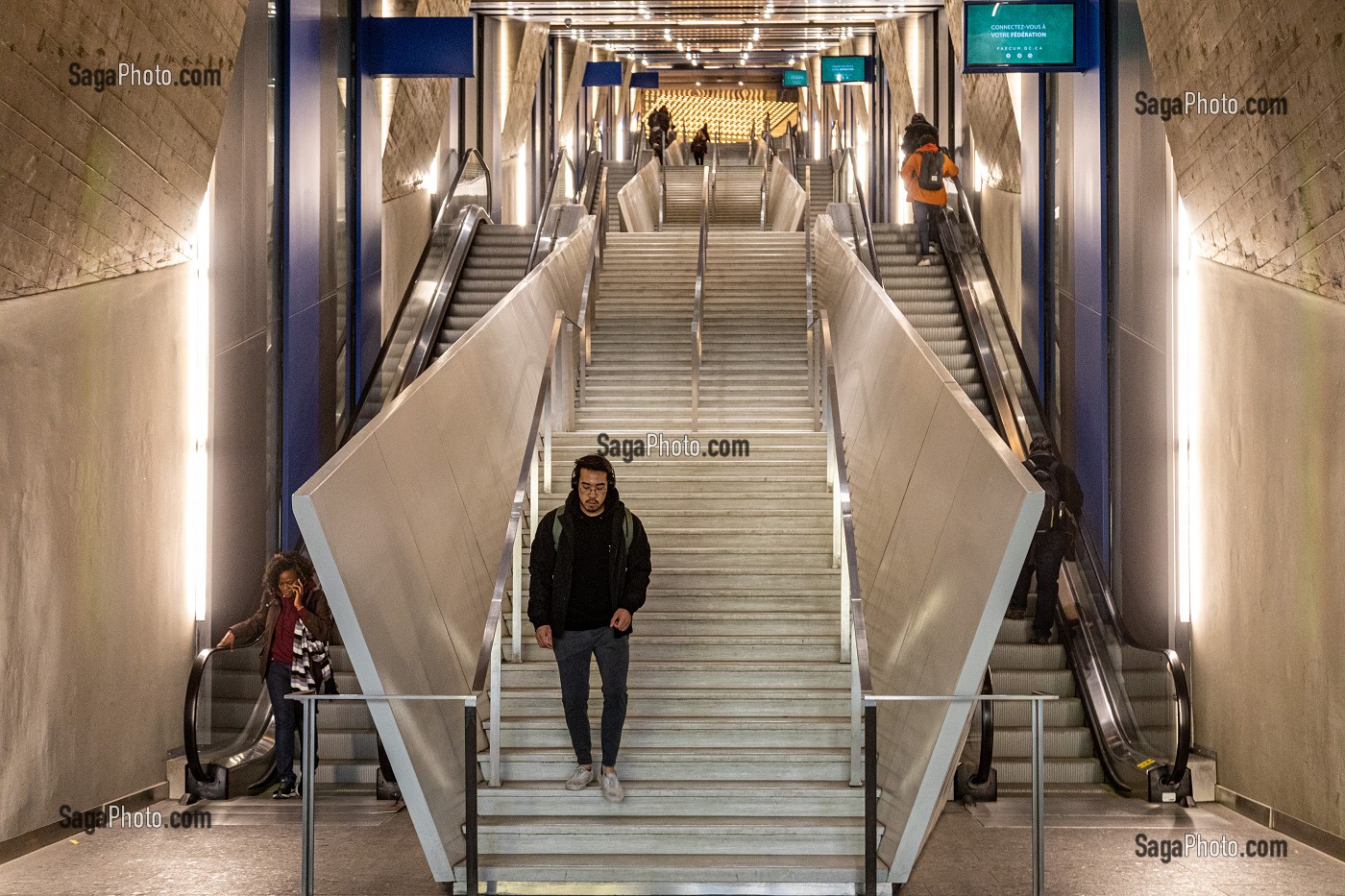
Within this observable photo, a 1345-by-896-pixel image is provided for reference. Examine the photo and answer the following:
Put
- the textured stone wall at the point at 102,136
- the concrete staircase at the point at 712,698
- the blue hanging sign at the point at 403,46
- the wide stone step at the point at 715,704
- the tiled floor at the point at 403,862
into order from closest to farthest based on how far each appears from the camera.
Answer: the tiled floor at the point at 403,862 → the concrete staircase at the point at 712,698 → the textured stone wall at the point at 102,136 → the wide stone step at the point at 715,704 → the blue hanging sign at the point at 403,46

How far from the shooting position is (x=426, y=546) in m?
6.19

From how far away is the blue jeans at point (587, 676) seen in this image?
5.80 meters

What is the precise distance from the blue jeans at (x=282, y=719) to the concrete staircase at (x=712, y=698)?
1.32 meters

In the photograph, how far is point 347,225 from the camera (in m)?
12.9

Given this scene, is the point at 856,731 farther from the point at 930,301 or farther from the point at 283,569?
the point at 930,301

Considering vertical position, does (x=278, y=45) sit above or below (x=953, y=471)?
above

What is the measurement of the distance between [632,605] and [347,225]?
317 inches

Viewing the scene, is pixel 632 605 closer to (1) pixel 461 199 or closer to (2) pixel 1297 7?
(2) pixel 1297 7

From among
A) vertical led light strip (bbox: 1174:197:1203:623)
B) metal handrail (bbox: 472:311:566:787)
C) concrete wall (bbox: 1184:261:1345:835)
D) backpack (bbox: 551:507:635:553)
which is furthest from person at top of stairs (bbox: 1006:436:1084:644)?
backpack (bbox: 551:507:635:553)

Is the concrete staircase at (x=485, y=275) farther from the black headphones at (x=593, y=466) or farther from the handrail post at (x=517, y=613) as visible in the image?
the black headphones at (x=593, y=466)

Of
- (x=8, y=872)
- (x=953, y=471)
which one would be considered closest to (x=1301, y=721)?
(x=953, y=471)

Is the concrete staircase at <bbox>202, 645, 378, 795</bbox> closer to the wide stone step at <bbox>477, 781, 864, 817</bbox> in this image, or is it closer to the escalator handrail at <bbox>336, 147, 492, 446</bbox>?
the wide stone step at <bbox>477, 781, 864, 817</bbox>

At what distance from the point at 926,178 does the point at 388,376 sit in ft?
19.6

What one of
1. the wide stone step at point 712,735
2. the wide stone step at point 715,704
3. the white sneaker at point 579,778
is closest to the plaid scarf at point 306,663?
the wide stone step at point 715,704
